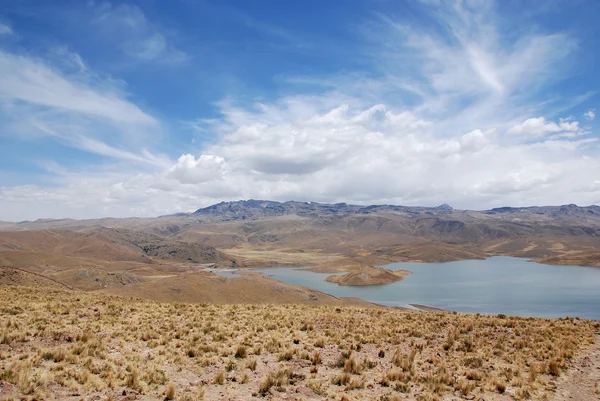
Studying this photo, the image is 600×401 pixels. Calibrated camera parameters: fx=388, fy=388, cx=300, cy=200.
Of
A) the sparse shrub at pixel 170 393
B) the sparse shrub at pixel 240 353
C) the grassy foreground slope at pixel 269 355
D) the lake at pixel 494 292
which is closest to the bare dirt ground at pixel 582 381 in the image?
the grassy foreground slope at pixel 269 355

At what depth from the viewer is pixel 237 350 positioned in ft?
48.1

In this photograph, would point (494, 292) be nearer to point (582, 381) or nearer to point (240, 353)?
point (582, 381)

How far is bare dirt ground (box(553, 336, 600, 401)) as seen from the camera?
39.5 feet

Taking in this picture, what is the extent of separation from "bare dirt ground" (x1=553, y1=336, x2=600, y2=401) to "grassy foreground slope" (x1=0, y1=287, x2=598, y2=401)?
0.33 m

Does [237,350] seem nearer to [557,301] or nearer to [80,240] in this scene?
[557,301]

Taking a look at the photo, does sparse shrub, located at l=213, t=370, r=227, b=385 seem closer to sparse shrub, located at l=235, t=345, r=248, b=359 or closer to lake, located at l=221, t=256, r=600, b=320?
sparse shrub, located at l=235, t=345, r=248, b=359

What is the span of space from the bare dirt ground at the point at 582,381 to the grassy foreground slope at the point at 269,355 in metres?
0.33

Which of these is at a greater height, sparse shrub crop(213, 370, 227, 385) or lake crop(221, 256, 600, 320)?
sparse shrub crop(213, 370, 227, 385)

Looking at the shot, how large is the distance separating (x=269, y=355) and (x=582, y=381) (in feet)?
36.0

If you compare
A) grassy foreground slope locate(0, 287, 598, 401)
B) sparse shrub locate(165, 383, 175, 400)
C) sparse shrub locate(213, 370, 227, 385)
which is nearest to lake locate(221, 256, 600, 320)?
grassy foreground slope locate(0, 287, 598, 401)

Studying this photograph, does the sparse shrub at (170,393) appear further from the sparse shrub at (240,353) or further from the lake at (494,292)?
the lake at (494,292)

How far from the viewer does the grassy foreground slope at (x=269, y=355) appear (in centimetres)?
1109

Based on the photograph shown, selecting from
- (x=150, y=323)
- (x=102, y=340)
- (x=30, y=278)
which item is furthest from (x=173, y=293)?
(x=102, y=340)

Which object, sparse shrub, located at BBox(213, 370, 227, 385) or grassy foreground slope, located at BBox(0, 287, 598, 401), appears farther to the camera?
Result: sparse shrub, located at BBox(213, 370, 227, 385)
